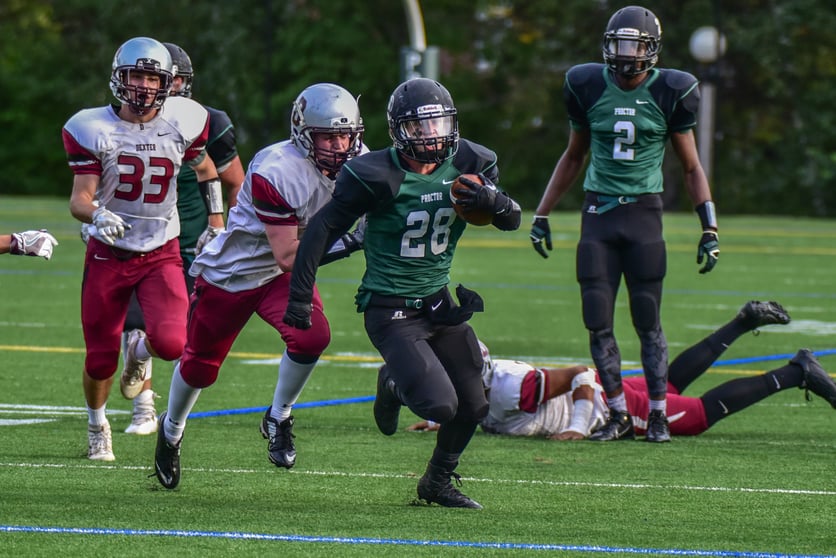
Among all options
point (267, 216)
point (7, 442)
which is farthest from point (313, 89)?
point (7, 442)

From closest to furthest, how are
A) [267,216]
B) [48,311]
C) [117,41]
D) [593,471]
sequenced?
[267,216]
[593,471]
[48,311]
[117,41]

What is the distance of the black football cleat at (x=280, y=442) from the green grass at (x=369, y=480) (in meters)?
0.06

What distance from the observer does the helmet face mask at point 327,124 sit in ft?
20.1

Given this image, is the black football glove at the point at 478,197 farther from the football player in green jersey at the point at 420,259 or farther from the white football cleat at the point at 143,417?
the white football cleat at the point at 143,417

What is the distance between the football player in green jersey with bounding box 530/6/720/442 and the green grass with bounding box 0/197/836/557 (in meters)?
0.48

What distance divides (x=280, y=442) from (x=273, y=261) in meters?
0.74

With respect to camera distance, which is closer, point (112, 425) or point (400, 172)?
point (400, 172)

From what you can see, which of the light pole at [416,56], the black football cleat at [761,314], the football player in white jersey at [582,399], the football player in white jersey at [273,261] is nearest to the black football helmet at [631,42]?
the black football cleat at [761,314]

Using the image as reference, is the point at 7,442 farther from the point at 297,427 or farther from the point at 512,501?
the point at 512,501

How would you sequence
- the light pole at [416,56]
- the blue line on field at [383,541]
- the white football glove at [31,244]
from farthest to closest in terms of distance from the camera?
the light pole at [416,56] → the white football glove at [31,244] → the blue line on field at [383,541]

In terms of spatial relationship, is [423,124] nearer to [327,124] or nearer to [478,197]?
[478,197]

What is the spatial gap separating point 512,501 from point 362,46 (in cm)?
3504

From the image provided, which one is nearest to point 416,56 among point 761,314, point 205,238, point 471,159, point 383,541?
point 761,314

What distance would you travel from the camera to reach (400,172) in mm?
5613
